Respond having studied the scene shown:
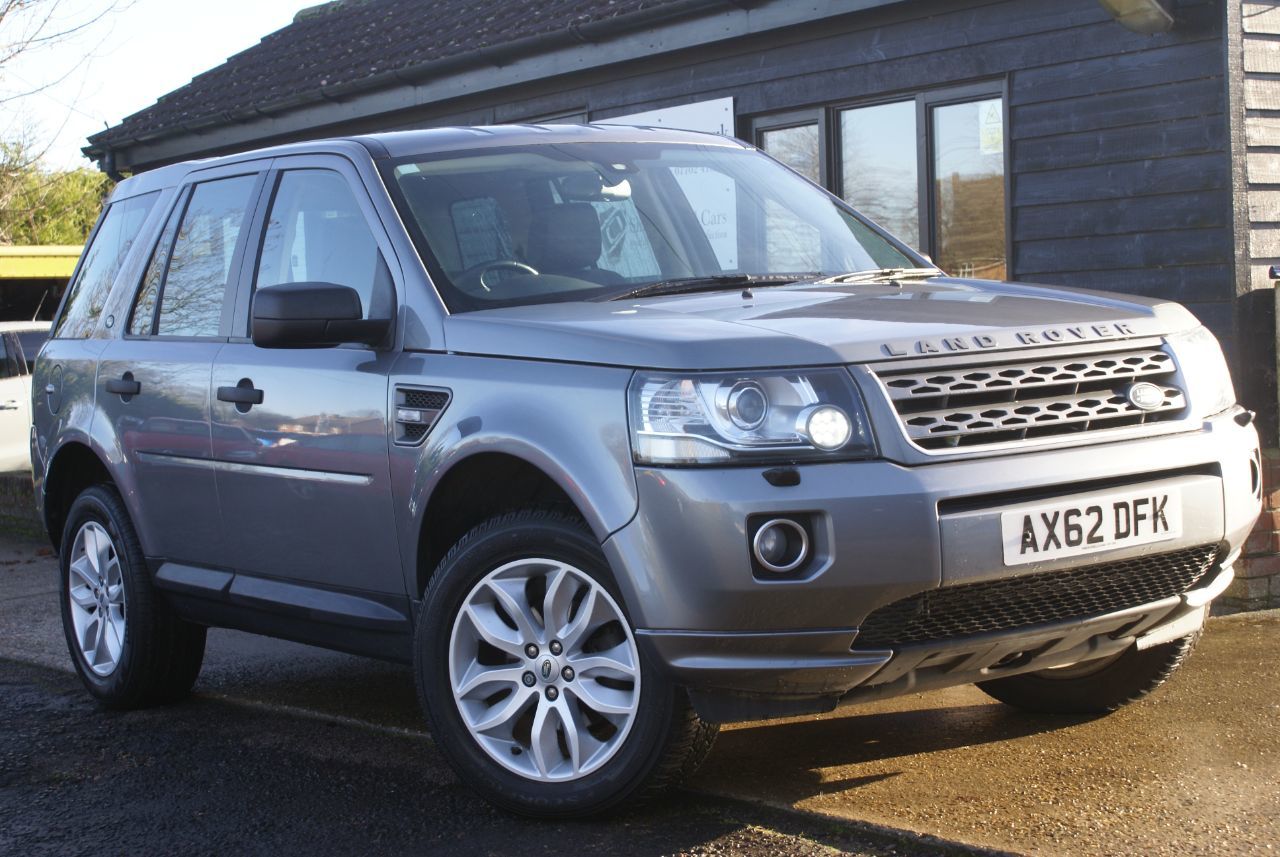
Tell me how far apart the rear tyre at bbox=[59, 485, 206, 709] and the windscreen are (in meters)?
1.85

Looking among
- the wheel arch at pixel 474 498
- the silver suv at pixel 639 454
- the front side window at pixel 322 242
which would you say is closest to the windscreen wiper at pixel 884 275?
the silver suv at pixel 639 454

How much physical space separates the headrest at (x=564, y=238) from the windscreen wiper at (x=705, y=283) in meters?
0.22

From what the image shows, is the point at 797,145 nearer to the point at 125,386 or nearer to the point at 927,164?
the point at 927,164

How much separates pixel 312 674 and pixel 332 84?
935 centimetres

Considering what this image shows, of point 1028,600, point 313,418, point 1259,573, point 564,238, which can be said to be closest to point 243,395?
point 313,418

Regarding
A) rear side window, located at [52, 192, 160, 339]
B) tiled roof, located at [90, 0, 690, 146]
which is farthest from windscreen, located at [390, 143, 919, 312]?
tiled roof, located at [90, 0, 690, 146]

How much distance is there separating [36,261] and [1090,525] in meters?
20.7

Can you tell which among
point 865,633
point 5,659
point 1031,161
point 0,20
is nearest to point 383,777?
point 865,633

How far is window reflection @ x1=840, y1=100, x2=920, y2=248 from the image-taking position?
10.4 m

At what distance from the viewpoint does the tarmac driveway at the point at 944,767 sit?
147 inches

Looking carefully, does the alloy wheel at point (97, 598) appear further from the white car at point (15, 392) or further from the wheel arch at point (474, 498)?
the white car at point (15, 392)

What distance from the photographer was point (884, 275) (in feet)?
16.0

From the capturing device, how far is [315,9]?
65.1ft

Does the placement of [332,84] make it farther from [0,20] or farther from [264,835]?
[264,835]
